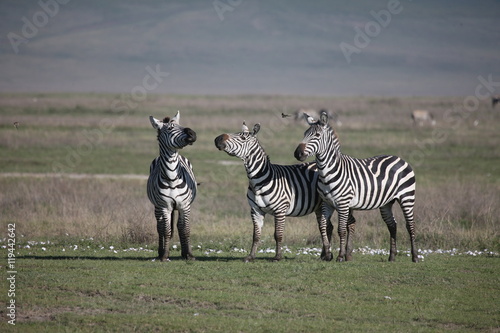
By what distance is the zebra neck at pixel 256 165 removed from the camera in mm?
11344

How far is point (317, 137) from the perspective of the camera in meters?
11.2

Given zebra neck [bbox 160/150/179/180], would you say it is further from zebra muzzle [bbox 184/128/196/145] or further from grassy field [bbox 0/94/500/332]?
grassy field [bbox 0/94/500/332]

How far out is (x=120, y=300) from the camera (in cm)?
898

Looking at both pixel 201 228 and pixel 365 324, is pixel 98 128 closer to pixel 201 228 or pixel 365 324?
pixel 201 228

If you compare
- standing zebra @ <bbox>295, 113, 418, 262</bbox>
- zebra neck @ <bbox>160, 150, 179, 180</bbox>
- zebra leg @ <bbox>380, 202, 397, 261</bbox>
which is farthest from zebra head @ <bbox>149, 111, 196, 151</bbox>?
zebra leg @ <bbox>380, 202, 397, 261</bbox>

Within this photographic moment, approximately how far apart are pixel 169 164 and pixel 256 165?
150cm

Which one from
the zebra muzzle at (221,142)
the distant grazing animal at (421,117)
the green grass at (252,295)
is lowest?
the green grass at (252,295)

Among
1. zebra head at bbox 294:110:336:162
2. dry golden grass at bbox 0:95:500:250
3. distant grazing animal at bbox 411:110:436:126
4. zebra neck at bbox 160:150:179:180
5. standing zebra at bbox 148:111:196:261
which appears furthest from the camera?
distant grazing animal at bbox 411:110:436:126

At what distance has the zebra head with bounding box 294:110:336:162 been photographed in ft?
36.1

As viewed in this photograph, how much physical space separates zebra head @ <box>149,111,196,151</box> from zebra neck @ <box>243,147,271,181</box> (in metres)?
1.07

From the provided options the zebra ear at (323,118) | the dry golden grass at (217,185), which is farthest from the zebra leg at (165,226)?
the zebra ear at (323,118)

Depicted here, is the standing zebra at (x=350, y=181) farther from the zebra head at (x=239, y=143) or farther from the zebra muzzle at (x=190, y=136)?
the zebra muzzle at (x=190, y=136)

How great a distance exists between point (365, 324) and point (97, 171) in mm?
20619

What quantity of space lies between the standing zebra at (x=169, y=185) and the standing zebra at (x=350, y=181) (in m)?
2.16
